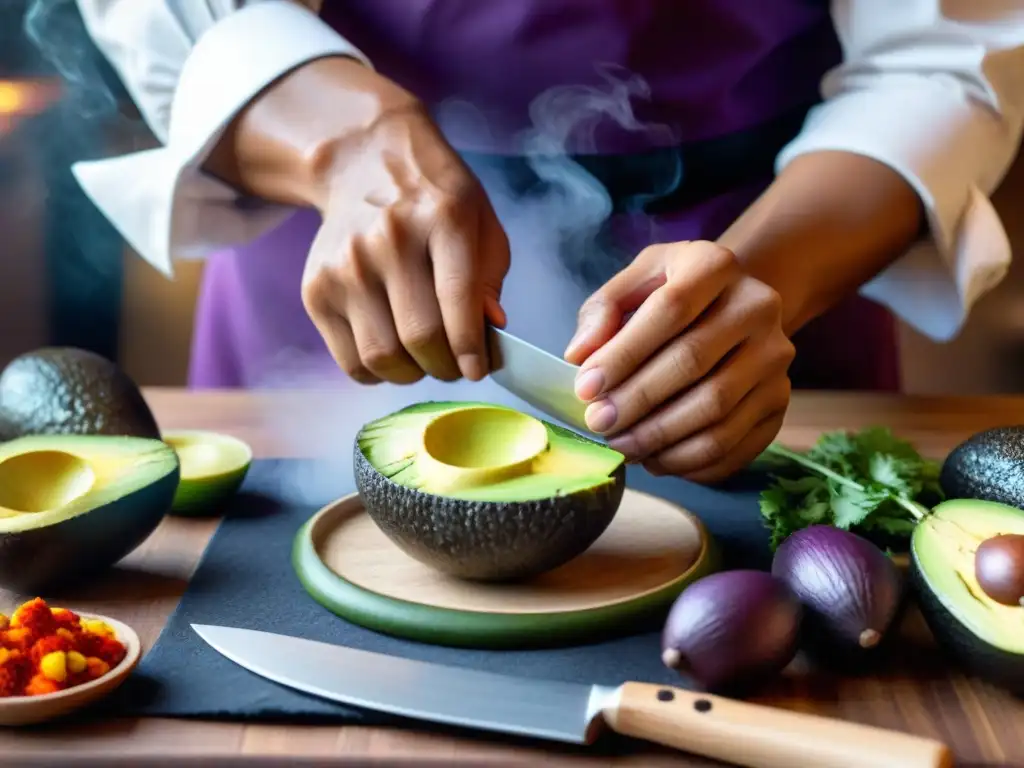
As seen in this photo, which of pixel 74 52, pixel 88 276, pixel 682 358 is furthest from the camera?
pixel 88 276

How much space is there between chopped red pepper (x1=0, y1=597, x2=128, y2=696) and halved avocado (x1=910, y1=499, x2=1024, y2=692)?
25.3 inches

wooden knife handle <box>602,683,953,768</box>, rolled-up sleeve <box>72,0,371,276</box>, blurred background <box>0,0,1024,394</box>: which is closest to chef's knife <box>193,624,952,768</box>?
wooden knife handle <box>602,683,953,768</box>

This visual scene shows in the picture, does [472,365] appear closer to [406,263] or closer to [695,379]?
[406,263]

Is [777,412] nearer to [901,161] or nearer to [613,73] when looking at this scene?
[901,161]

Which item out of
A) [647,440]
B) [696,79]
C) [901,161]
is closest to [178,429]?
[647,440]

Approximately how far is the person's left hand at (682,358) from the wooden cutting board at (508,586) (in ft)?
0.29

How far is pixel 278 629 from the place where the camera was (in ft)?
3.38

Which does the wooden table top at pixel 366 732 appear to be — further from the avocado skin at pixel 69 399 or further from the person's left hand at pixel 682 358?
the person's left hand at pixel 682 358

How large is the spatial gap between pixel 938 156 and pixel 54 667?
1.14 metres

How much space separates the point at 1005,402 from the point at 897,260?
0.32 meters

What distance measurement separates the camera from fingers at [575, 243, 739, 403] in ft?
3.67

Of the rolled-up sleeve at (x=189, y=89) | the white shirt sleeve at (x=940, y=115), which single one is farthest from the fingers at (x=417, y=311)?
the white shirt sleeve at (x=940, y=115)

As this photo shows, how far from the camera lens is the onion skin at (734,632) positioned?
892mm


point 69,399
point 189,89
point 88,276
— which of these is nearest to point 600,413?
point 69,399
